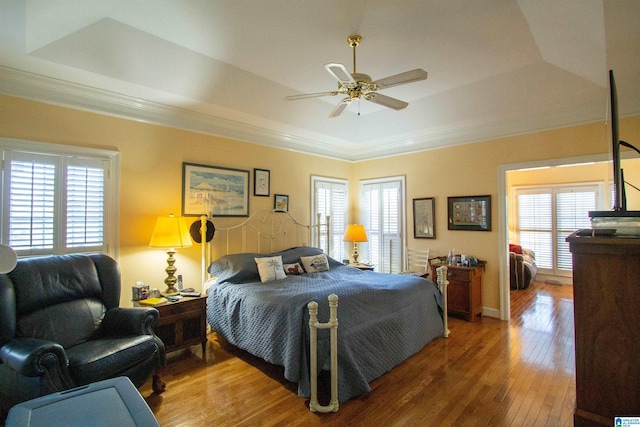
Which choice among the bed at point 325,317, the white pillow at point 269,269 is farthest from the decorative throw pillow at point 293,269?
the white pillow at point 269,269

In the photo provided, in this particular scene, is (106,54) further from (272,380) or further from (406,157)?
(406,157)

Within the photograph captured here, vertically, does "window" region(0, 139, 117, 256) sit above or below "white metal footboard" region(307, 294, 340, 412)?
above

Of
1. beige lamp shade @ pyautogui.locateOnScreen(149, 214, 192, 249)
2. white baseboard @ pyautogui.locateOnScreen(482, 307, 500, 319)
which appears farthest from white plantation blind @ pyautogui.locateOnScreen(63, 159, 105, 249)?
white baseboard @ pyautogui.locateOnScreen(482, 307, 500, 319)

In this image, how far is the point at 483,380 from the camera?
2.73 meters

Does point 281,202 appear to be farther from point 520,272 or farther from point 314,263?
point 520,272

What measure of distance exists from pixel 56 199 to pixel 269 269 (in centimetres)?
219

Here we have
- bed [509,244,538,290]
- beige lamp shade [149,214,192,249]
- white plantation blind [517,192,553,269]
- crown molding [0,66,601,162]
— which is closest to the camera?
crown molding [0,66,601,162]

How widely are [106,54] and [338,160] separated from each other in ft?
12.7

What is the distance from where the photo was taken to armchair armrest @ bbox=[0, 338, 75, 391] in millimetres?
1850

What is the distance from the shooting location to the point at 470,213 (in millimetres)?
4625

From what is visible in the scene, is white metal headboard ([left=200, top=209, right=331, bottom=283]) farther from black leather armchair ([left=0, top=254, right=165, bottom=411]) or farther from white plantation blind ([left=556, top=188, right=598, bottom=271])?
white plantation blind ([left=556, top=188, right=598, bottom=271])

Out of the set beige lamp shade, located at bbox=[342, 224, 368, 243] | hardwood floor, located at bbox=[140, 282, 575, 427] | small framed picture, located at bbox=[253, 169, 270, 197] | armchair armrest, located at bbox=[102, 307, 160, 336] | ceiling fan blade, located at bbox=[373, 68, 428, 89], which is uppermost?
ceiling fan blade, located at bbox=[373, 68, 428, 89]

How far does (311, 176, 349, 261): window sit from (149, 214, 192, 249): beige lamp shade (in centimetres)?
242

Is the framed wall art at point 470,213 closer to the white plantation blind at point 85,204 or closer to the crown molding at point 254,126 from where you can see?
the crown molding at point 254,126
